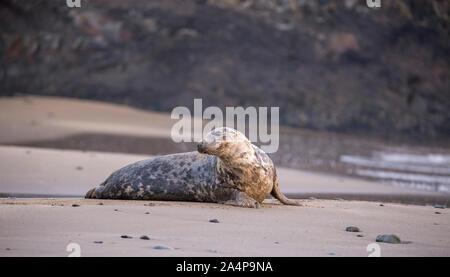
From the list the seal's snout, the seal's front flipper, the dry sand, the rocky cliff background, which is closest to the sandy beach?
the dry sand

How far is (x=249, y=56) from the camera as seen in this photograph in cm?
2138

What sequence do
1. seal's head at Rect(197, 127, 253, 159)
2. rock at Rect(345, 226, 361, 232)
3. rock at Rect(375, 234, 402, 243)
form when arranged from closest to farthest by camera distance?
rock at Rect(375, 234, 402, 243)
rock at Rect(345, 226, 361, 232)
seal's head at Rect(197, 127, 253, 159)

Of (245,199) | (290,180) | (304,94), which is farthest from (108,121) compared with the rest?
(245,199)

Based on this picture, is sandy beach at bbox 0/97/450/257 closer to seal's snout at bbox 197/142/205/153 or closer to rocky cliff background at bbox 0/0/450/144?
seal's snout at bbox 197/142/205/153

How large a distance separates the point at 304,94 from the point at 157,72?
15.4 ft

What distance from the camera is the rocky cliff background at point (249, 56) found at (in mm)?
20438

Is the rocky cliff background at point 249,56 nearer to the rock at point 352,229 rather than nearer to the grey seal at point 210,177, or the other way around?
the grey seal at point 210,177

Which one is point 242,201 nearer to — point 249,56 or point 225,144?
point 225,144

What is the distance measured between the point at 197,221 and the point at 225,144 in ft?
3.59

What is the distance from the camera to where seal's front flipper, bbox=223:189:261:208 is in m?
5.38

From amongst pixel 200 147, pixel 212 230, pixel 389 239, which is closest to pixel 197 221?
pixel 212 230

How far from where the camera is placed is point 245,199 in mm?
5441

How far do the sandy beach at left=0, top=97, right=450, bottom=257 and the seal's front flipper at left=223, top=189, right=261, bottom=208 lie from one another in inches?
5.9

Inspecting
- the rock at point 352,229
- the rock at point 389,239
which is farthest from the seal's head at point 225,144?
the rock at point 389,239
